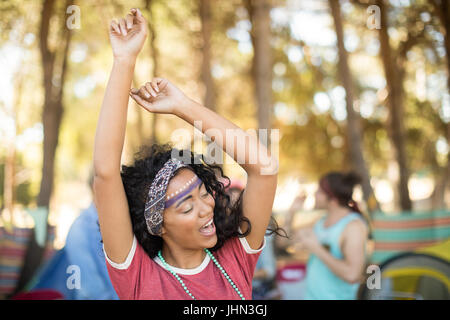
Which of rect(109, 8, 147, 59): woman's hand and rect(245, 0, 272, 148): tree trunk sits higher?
rect(245, 0, 272, 148): tree trunk

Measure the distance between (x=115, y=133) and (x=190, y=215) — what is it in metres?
0.38

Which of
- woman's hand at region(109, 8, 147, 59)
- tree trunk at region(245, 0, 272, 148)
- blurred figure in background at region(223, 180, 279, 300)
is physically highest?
tree trunk at region(245, 0, 272, 148)

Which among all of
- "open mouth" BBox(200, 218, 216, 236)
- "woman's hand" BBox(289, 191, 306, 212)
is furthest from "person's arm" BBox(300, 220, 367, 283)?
"open mouth" BBox(200, 218, 216, 236)

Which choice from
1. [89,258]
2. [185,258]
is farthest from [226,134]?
[89,258]

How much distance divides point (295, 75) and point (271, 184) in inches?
348

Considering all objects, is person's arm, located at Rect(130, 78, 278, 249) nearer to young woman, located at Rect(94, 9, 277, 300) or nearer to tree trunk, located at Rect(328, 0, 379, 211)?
young woman, located at Rect(94, 9, 277, 300)

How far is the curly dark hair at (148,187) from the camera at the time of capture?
159cm

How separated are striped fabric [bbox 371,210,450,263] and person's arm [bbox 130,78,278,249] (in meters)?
3.62

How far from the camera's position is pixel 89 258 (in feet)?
8.94

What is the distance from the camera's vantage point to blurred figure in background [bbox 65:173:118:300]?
2.62 metres

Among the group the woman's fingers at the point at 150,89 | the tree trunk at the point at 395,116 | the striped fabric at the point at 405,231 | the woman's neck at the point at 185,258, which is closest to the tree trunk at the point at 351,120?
the striped fabric at the point at 405,231

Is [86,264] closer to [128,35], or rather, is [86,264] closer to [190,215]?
[190,215]

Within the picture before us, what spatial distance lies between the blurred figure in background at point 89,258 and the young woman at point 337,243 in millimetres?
1325

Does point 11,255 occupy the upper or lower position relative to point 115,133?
lower
